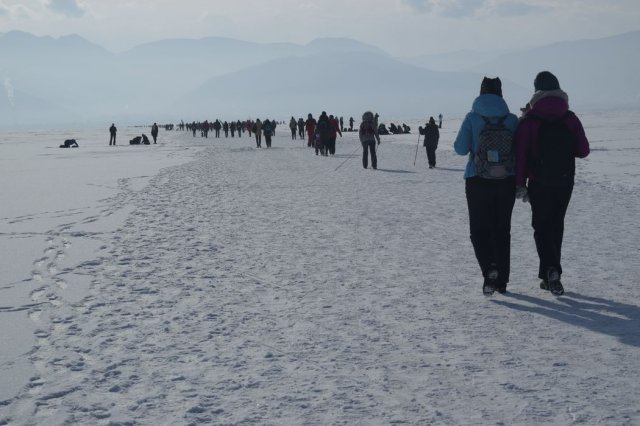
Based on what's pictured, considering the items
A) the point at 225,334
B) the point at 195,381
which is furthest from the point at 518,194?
the point at 195,381

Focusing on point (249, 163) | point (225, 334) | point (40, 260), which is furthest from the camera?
point (249, 163)

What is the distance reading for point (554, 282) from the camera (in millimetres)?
5762

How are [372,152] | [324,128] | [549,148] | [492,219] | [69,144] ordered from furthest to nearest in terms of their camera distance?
[69,144] → [324,128] → [372,152] → [492,219] → [549,148]

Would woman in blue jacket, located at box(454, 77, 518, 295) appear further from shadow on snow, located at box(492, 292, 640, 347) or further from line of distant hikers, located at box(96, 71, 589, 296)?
shadow on snow, located at box(492, 292, 640, 347)

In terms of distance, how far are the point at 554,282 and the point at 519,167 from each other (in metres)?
1.01

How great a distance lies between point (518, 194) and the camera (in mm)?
5734

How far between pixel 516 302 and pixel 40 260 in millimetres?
5136

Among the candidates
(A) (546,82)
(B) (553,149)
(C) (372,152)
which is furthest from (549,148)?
(C) (372,152)

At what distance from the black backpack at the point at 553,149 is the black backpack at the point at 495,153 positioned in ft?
0.72

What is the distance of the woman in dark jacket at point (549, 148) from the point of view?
568 cm

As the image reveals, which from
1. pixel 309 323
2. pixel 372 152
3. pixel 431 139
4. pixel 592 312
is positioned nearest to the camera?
pixel 309 323

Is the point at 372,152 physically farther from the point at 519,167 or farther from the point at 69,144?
the point at 69,144

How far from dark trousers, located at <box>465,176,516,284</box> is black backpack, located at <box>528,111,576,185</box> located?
278 mm

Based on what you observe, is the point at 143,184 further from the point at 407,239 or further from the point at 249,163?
the point at 407,239
